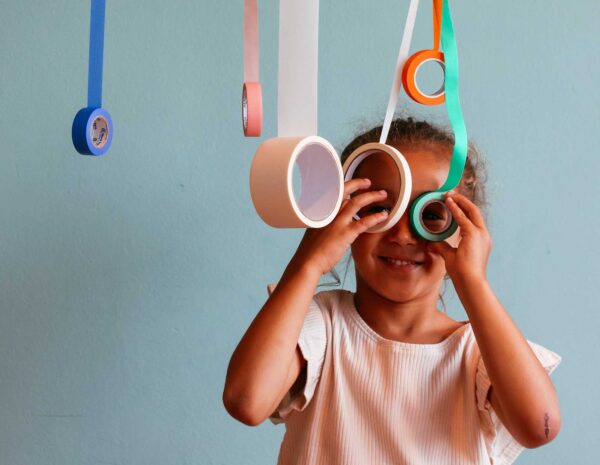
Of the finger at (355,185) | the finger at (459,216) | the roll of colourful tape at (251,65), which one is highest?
the roll of colourful tape at (251,65)

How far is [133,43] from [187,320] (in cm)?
37

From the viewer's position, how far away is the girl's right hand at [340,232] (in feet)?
2.54

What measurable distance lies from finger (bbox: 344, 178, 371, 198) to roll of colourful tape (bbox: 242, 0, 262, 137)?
129 millimetres

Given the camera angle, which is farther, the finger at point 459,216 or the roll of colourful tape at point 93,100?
the finger at point 459,216

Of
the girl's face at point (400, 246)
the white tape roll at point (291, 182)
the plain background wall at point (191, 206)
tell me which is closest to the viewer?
the white tape roll at point (291, 182)

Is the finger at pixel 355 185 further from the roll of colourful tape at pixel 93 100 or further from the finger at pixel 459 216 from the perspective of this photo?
the roll of colourful tape at pixel 93 100

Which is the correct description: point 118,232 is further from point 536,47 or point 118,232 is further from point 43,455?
point 536,47

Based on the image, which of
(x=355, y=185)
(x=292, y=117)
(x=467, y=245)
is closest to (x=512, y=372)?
(x=467, y=245)

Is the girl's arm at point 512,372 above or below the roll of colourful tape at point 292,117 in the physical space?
below

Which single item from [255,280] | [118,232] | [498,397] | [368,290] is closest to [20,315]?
[118,232]

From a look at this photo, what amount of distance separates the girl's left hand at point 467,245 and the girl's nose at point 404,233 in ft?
0.14

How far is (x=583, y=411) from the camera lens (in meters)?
1.15

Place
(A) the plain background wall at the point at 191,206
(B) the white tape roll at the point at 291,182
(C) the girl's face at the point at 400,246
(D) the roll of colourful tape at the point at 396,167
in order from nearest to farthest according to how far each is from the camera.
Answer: (B) the white tape roll at the point at 291,182, (D) the roll of colourful tape at the point at 396,167, (C) the girl's face at the point at 400,246, (A) the plain background wall at the point at 191,206

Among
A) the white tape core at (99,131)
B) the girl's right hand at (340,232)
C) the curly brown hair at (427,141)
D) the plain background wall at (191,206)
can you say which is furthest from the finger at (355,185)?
the plain background wall at (191,206)
